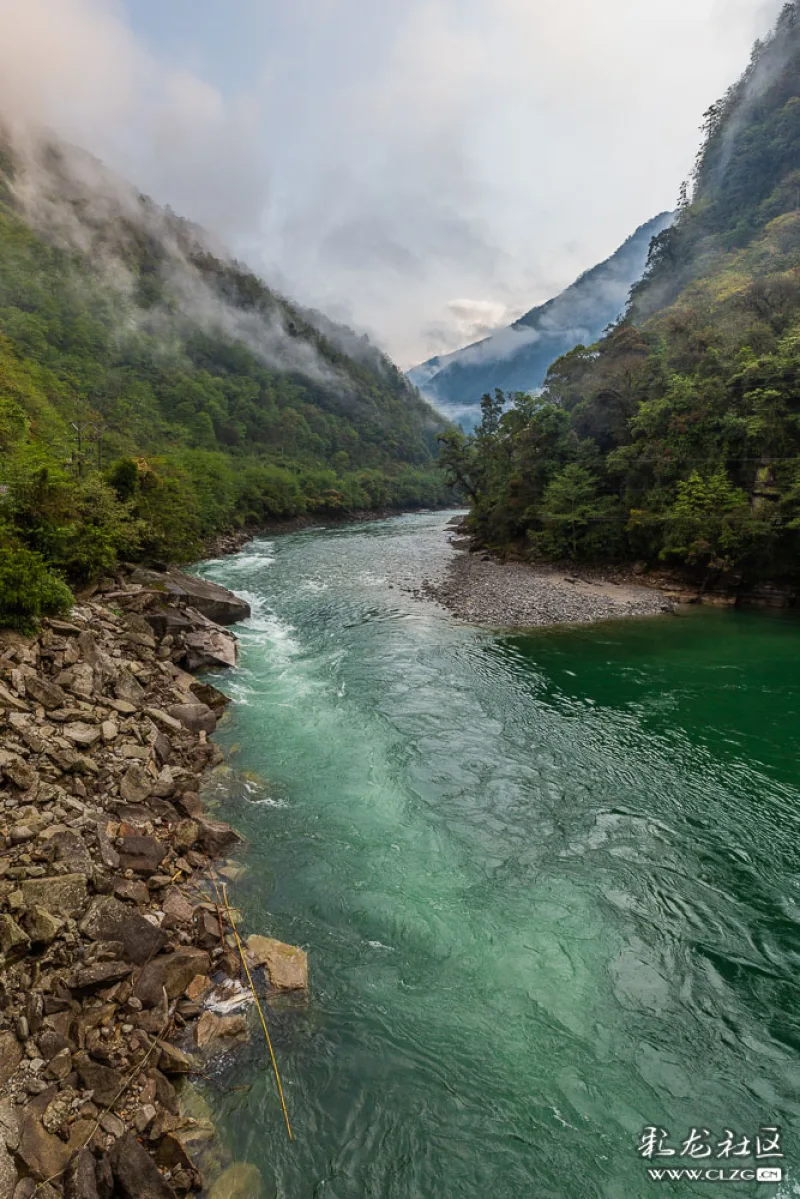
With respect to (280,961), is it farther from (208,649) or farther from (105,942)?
(208,649)

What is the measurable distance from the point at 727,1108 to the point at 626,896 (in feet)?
9.01

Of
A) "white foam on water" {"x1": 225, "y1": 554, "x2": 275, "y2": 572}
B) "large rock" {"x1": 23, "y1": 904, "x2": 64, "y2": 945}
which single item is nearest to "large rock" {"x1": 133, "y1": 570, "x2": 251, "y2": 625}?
"white foam on water" {"x1": 225, "y1": 554, "x2": 275, "y2": 572}

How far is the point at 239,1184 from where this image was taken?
170 inches

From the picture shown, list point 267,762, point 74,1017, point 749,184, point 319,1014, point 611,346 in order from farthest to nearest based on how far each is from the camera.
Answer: point 749,184 < point 611,346 < point 267,762 < point 319,1014 < point 74,1017

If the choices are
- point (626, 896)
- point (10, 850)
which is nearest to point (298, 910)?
point (10, 850)

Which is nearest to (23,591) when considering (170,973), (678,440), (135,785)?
(135,785)

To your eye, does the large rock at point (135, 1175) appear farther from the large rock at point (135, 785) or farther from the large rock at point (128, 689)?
the large rock at point (128, 689)

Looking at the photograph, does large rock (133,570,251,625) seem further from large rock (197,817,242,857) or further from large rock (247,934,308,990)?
large rock (247,934,308,990)

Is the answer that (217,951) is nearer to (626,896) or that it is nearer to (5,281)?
(626,896)

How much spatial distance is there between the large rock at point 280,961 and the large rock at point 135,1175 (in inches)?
78.0

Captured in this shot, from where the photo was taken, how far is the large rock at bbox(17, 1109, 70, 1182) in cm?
382

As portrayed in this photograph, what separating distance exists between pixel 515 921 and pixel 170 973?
14.7 ft

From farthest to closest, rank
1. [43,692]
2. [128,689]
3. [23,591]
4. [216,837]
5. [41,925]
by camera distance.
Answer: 1. [128,689]
2. [23,591]
3. [43,692]
4. [216,837]
5. [41,925]

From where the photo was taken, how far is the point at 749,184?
205ft
